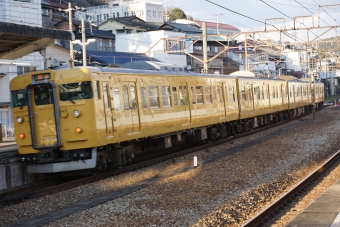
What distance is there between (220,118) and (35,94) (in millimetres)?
9232

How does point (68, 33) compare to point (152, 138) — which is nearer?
point (68, 33)

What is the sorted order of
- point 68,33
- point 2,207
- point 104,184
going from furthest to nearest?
point 68,33
point 104,184
point 2,207

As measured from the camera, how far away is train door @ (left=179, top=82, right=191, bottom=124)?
17.1 meters

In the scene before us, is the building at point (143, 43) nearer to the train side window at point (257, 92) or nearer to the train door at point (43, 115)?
the train side window at point (257, 92)

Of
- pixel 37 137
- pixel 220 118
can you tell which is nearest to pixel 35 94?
pixel 37 137

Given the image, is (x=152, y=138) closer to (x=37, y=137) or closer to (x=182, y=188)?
(x=37, y=137)

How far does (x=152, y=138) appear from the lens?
15.4 m

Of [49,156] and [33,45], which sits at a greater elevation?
[33,45]

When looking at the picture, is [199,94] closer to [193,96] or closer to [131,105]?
[193,96]

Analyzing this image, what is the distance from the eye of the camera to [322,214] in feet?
26.3

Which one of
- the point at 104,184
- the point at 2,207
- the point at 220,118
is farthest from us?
the point at 220,118

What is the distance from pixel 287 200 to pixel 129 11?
233ft

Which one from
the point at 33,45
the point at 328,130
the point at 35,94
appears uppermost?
the point at 33,45

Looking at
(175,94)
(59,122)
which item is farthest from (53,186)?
(175,94)
